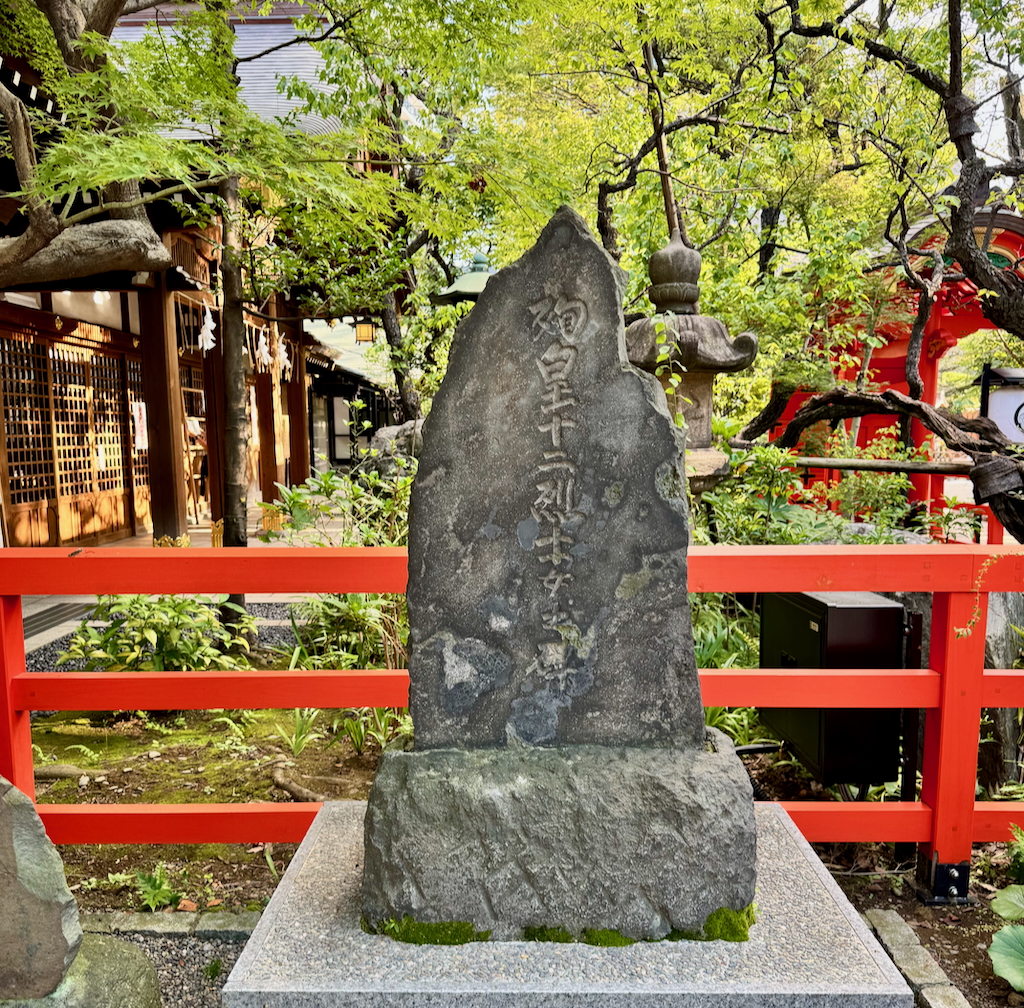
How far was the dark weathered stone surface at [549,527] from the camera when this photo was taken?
2.03 metres

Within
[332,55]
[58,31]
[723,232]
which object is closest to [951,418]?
[723,232]

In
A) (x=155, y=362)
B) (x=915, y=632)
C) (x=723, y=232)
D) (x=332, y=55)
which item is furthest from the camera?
(x=155, y=362)

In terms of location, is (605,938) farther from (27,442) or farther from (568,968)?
(27,442)

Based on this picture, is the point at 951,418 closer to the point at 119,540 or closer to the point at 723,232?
the point at 723,232

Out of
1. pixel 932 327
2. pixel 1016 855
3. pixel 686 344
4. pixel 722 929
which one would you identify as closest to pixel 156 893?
pixel 722 929

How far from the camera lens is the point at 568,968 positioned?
71.9 inches

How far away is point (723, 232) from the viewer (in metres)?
7.42

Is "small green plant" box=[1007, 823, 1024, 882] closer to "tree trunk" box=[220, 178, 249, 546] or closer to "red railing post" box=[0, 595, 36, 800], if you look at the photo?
"red railing post" box=[0, 595, 36, 800]

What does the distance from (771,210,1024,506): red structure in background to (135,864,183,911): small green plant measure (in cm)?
797

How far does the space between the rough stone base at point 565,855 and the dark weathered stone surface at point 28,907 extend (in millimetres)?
781

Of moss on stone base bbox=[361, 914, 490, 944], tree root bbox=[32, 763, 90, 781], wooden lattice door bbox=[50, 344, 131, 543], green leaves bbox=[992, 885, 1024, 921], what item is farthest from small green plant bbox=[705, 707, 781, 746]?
wooden lattice door bbox=[50, 344, 131, 543]

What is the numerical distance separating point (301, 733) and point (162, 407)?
21.2 ft

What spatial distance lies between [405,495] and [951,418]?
4080 mm

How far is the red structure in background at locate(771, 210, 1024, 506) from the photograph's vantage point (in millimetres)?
9164
